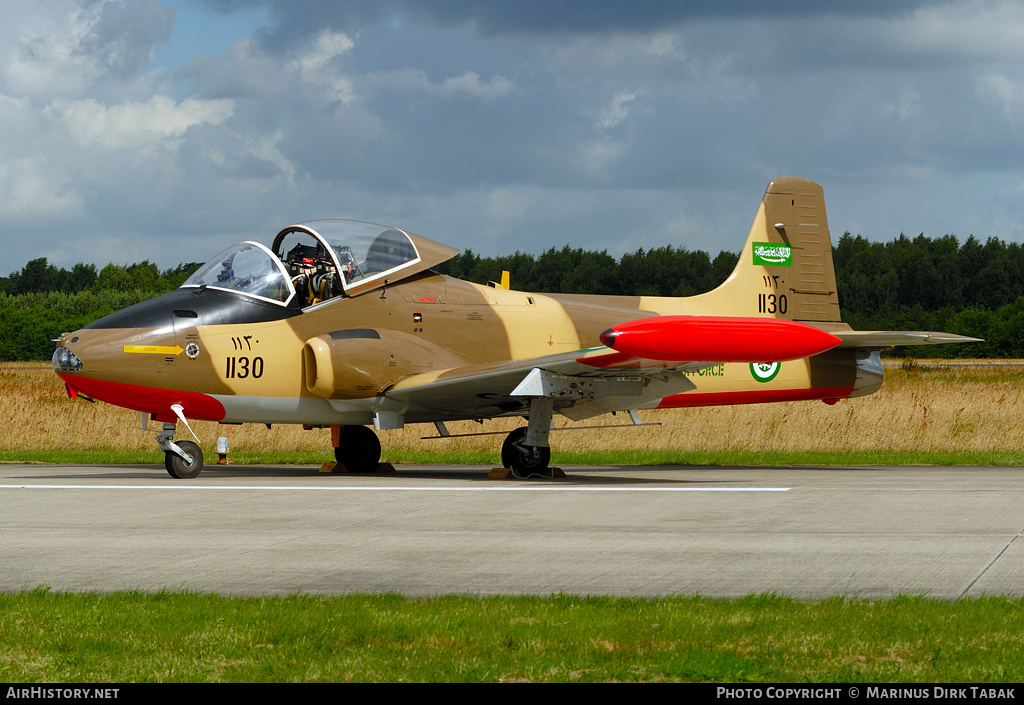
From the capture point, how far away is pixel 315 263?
15852mm

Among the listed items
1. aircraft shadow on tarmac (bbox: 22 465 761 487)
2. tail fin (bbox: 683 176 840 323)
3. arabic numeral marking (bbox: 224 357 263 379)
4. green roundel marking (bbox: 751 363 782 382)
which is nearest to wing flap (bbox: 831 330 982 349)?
green roundel marking (bbox: 751 363 782 382)

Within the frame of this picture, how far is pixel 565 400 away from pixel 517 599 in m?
9.08

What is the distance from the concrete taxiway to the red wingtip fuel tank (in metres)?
1.66

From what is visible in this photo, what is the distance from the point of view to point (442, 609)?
5984 mm

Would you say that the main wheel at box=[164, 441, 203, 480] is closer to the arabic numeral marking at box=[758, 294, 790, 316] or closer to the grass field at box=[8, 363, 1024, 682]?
the grass field at box=[8, 363, 1024, 682]

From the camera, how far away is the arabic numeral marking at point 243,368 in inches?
584

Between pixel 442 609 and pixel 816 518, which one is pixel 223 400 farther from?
pixel 442 609

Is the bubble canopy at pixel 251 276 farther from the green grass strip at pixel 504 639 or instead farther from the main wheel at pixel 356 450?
the green grass strip at pixel 504 639

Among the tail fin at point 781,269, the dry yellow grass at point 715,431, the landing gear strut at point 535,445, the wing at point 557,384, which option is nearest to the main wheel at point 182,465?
the wing at point 557,384

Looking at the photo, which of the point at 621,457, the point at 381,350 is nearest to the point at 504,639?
the point at 381,350

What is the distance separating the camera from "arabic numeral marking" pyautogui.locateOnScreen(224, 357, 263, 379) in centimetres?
1484

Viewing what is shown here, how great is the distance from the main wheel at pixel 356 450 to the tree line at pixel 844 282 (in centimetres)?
6242
